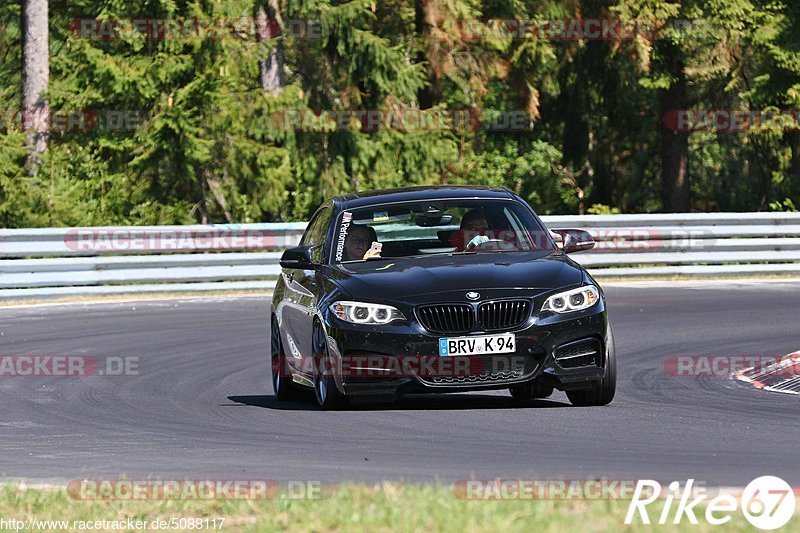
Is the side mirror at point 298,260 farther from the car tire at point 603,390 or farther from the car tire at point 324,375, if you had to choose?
the car tire at point 603,390

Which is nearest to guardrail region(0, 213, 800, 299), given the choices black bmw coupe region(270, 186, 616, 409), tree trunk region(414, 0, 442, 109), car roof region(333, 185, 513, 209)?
tree trunk region(414, 0, 442, 109)

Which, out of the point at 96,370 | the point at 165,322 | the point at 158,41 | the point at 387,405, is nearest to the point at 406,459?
the point at 387,405

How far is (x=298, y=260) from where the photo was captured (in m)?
11.7

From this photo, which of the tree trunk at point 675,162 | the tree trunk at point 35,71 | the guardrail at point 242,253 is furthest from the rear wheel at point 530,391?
the tree trunk at point 675,162

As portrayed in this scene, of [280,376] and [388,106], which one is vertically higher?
[280,376]

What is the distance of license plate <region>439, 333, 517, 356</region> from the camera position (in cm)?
1010

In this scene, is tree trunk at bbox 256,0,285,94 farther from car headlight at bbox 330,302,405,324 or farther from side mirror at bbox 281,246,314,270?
car headlight at bbox 330,302,405,324

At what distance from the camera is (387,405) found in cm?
1120

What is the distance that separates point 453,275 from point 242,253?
1245cm

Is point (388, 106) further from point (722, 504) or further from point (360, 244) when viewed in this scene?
point (722, 504)

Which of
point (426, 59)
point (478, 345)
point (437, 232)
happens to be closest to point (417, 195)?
point (437, 232)

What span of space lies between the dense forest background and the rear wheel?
16.4 m

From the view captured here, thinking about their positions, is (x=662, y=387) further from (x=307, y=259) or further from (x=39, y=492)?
(x=39, y=492)

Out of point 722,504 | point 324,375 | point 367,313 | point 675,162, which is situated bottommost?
point 675,162
